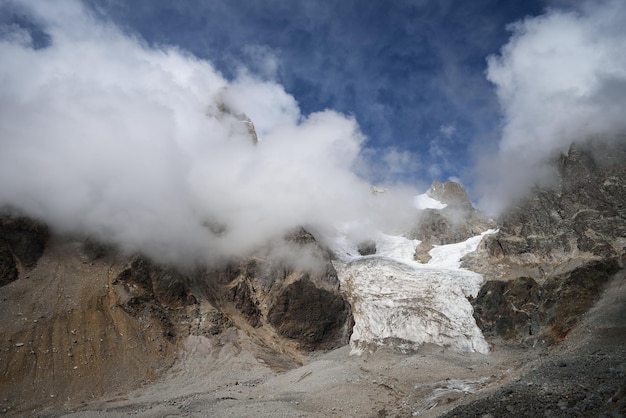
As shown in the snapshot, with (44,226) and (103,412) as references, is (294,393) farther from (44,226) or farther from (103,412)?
(44,226)

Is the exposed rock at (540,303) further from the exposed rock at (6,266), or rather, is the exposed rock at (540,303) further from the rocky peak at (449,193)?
the rocky peak at (449,193)

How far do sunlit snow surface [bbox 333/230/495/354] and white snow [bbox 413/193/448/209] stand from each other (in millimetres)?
70948

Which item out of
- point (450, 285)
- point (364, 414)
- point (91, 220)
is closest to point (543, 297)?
point (450, 285)

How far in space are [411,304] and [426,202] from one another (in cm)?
10419

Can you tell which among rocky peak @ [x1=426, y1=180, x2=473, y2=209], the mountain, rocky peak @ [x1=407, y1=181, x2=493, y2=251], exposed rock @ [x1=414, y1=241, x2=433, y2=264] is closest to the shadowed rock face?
the mountain

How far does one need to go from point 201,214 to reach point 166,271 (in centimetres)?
2232

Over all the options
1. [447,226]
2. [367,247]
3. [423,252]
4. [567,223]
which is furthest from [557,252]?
[367,247]

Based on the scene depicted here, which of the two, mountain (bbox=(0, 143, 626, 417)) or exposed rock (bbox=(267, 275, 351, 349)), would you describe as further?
exposed rock (bbox=(267, 275, 351, 349))

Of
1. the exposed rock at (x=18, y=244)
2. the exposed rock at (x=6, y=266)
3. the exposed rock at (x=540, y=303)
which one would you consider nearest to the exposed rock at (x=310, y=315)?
the exposed rock at (x=540, y=303)

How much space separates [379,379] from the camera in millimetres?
45250

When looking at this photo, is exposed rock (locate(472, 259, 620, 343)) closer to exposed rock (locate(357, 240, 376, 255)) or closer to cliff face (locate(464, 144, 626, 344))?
cliff face (locate(464, 144, 626, 344))

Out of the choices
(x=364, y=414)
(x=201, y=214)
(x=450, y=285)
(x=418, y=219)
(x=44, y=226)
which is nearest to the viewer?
(x=364, y=414)

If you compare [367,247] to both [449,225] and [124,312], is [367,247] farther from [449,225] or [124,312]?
[124,312]

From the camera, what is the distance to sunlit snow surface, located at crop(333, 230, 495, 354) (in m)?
A: 63.0
